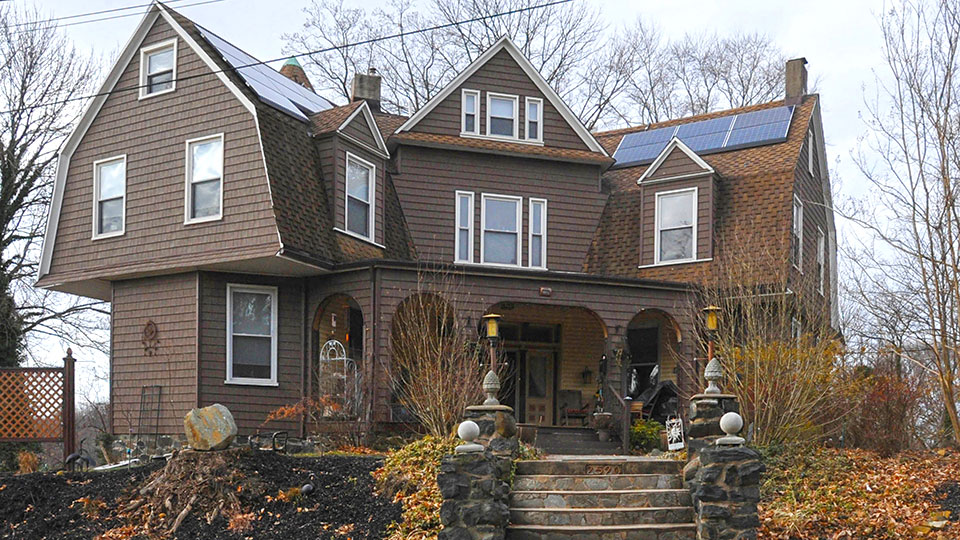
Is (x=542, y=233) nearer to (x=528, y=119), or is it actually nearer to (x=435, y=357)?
(x=528, y=119)

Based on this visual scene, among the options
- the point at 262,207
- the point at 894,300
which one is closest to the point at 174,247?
the point at 262,207

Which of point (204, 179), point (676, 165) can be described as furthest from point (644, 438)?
point (204, 179)

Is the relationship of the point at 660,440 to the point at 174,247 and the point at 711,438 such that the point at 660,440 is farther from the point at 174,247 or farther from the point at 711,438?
the point at 174,247

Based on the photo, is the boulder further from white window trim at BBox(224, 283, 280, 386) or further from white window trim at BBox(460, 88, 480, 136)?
white window trim at BBox(460, 88, 480, 136)

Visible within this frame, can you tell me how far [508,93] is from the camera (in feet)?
68.6

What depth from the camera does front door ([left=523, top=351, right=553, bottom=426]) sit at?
20.5m

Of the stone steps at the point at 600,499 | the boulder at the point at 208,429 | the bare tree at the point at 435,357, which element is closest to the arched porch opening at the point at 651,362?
the bare tree at the point at 435,357

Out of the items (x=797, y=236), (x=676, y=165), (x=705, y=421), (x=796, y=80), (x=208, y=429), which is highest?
(x=796, y=80)

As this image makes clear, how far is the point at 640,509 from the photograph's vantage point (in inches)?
443

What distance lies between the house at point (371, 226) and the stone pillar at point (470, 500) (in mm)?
5709

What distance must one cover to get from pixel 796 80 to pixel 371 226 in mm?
9965

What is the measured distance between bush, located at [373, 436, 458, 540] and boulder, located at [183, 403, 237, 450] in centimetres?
184

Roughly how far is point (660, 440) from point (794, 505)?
5.91 metres

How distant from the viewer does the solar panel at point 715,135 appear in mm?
21734
